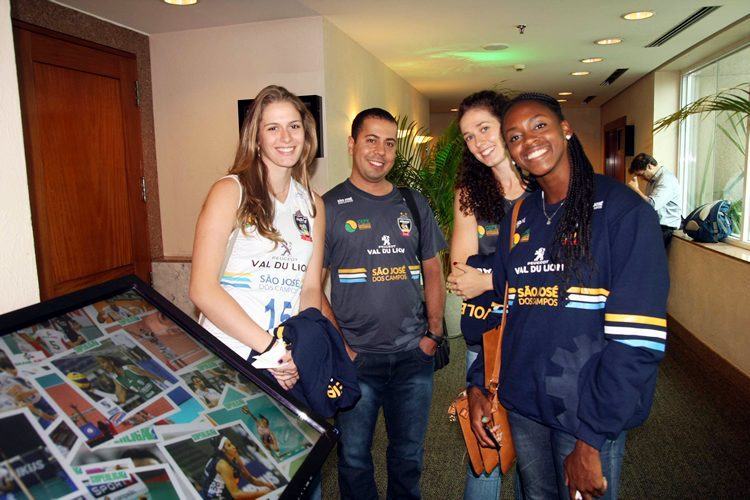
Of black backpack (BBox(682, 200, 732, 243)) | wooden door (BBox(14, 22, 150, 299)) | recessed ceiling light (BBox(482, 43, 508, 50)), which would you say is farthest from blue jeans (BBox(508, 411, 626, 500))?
recessed ceiling light (BBox(482, 43, 508, 50))

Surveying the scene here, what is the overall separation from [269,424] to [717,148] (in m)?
6.52

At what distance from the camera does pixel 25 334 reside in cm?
74

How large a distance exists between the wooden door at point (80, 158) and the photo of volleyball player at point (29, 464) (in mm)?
A: 3208

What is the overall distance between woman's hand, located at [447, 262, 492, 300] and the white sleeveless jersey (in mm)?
505

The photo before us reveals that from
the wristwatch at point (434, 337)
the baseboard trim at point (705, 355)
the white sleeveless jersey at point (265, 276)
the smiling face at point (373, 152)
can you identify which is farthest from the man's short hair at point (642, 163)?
the white sleeveless jersey at point (265, 276)

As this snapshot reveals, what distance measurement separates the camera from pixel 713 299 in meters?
4.76

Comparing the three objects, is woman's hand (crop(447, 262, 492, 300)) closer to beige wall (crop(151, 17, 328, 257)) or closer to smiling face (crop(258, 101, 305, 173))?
smiling face (crop(258, 101, 305, 173))

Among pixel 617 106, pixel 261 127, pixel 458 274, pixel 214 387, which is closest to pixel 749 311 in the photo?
pixel 458 274

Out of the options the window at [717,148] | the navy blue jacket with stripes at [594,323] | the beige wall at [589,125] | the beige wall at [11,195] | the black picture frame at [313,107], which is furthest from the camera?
the beige wall at [589,125]

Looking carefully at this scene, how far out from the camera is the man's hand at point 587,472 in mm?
1245

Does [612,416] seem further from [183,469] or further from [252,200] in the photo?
[252,200]

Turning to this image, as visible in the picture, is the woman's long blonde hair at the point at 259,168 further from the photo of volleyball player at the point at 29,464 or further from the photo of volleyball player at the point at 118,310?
the photo of volleyball player at the point at 29,464

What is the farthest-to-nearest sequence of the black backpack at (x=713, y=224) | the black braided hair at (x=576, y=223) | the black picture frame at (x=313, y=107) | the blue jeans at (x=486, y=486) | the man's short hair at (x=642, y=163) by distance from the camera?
1. the man's short hair at (x=642, y=163)
2. the black backpack at (x=713, y=224)
3. the black picture frame at (x=313, y=107)
4. the blue jeans at (x=486, y=486)
5. the black braided hair at (x=576, y=223)

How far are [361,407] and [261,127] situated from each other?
1085mm
